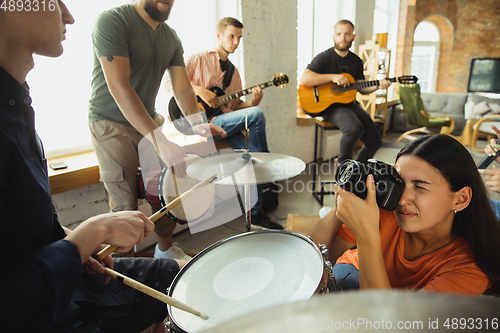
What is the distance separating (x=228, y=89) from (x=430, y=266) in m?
2.15

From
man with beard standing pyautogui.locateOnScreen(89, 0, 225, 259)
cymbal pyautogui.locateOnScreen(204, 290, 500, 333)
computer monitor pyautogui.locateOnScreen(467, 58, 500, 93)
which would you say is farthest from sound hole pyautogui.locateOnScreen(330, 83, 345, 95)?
computer monitor pyautogui.locateOnScreen(467, 58, 500, 93)

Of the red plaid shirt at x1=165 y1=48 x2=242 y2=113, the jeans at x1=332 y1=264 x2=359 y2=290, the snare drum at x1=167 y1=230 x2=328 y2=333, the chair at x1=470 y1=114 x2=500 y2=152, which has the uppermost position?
the red plaid shirt at x1=165 y1=48 x2=242 y2=113

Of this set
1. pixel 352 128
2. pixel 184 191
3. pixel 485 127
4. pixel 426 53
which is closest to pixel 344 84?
pixel 352 128

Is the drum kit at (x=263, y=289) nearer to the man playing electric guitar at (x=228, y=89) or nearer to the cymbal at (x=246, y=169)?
the cymbal at (x=246, y=169)

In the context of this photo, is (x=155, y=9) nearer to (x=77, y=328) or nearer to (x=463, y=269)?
(x=77, y=328)

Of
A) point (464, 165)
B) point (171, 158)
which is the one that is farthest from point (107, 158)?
point (464, 165)

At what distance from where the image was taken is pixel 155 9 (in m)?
1.63

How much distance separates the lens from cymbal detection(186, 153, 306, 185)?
1273 millimetres

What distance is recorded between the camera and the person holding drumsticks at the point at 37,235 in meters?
0.61

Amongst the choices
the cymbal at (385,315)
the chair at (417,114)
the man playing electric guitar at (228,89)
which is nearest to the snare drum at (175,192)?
the man playing electric guitar at (228,89)

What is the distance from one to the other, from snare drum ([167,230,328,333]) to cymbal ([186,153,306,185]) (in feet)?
1.09

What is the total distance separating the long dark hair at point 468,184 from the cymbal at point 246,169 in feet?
1.73

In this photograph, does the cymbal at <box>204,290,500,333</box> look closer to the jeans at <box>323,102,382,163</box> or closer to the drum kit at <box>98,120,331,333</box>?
the drum kit at <box>98,120,331,333</box>

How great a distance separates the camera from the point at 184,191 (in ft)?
4.92
